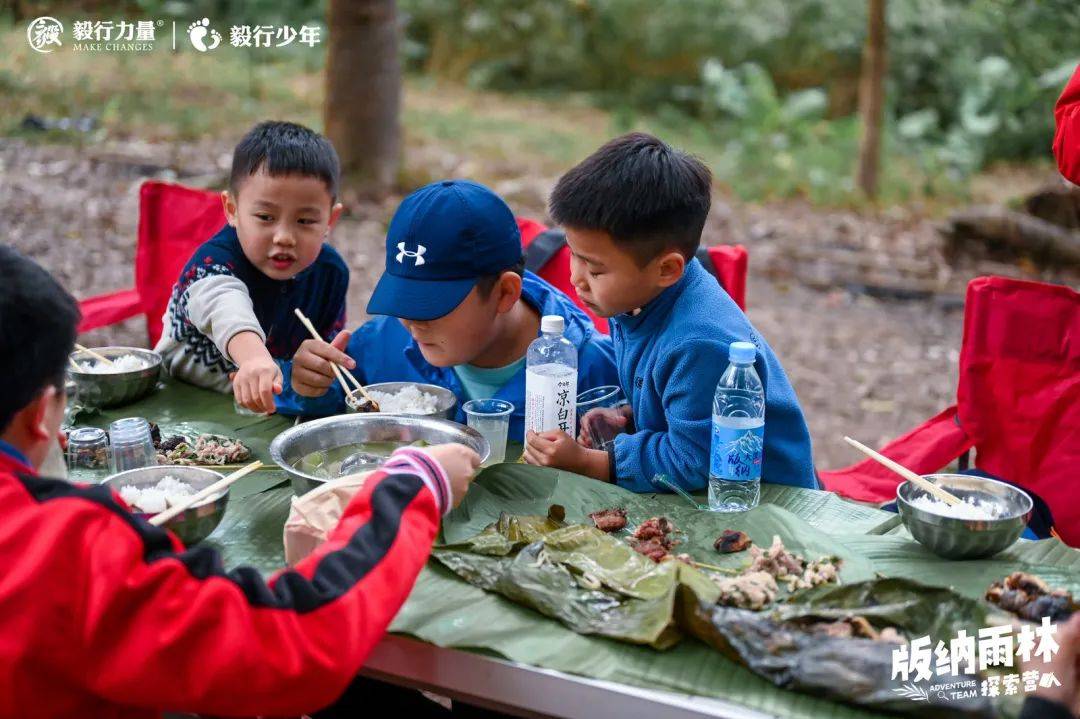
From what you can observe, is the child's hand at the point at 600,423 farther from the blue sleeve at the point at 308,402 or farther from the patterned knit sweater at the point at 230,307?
the patterned knit sweater at the point at 230,307

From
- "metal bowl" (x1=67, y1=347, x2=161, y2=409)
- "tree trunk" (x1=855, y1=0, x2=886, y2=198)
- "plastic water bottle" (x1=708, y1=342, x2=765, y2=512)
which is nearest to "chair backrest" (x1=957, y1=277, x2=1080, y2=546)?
"plastic water bottle" (x1=708, y1=342, x2=765, y2=512)

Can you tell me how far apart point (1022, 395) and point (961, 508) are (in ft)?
3.43

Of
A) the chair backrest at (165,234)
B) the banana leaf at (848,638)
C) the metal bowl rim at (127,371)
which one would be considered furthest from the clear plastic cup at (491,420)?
the chair backrest at (165,234)

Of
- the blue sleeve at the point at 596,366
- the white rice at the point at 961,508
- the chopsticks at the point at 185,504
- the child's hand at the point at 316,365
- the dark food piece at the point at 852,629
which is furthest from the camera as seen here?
the blue sleeve at the point at 596,366

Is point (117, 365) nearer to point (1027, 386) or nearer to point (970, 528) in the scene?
point (970, 528)

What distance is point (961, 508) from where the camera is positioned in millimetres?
2100

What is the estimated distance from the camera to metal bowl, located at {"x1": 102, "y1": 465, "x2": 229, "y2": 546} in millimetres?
2023

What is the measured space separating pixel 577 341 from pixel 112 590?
5.28 feet

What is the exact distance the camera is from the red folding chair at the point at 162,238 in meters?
3.89

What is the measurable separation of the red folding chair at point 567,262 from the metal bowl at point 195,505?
4.69ft

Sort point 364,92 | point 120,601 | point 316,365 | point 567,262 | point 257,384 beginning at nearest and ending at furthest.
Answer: point 120,601
point 257,384
point 316,365
point 567,262
point 364,92

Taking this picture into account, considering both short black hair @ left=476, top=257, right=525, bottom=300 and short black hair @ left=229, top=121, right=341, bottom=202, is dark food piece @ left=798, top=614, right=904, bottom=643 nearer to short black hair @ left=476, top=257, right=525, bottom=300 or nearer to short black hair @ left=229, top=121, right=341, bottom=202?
short black hair @ left=476, top=257, right=525, bottom=300

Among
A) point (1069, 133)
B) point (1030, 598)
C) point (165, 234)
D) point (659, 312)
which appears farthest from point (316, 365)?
point (1069, 133)

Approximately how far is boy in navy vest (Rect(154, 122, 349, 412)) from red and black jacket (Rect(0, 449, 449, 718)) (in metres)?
1.29
